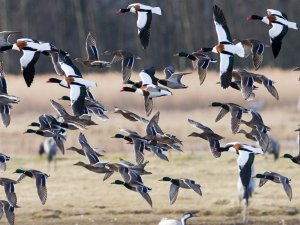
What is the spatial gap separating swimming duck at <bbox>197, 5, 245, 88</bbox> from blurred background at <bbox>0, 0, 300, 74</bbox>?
31349 mm

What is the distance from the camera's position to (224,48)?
13.9 metres

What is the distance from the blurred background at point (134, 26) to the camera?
47.5 m

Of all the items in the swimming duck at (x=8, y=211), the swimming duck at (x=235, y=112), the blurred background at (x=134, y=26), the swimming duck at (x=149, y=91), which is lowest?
the blurred background at (x=134, y=26)

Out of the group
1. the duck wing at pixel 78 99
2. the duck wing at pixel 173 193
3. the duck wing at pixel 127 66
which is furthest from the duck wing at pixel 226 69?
the duck wing at pixel 173 193

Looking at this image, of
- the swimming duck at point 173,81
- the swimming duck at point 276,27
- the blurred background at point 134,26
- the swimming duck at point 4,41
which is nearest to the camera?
the swimming duck at point 276,27

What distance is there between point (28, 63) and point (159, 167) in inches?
376

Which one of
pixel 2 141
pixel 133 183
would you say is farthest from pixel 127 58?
pixel 2 141

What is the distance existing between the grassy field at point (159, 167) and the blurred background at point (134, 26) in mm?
16221

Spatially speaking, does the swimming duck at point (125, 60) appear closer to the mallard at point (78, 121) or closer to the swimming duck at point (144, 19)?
the swimming duck at point (144, 19)

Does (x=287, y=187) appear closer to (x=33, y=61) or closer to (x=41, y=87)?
(x=33, y=61)

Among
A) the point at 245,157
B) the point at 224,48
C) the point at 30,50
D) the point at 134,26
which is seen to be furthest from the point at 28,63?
the point at 134,26

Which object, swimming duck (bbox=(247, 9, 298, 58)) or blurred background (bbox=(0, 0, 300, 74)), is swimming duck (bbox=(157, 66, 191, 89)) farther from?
blurred background (bbox=(0, 0, 300, 74))

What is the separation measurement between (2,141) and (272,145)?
19.0ft

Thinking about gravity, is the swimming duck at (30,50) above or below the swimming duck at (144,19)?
below
